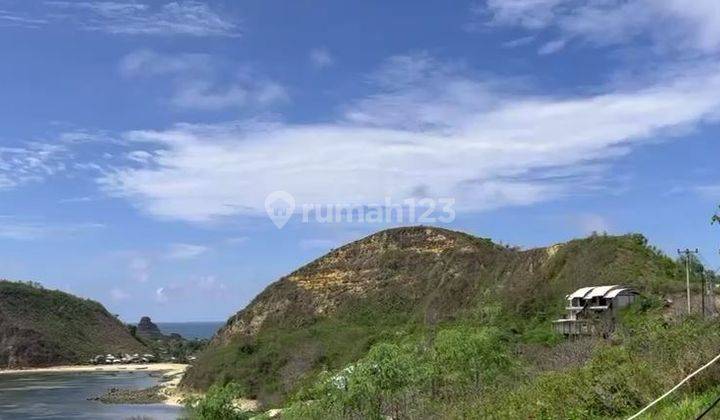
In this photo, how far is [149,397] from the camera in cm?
7838

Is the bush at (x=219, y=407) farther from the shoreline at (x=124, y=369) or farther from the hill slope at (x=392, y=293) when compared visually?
the shoreline at (x=124, y=369)

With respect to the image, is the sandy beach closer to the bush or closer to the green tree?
the bush

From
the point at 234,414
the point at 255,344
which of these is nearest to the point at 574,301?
the point at 234,414

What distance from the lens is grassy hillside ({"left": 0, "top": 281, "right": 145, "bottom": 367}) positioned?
5027 inches

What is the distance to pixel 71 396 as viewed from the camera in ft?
264

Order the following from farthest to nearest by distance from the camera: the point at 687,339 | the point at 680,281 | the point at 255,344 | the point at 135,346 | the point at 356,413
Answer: the point at 135,346
the point at 255,344
the point at 680,281
the point at 356,413
the point at 687,339

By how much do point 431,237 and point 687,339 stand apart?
255 ft

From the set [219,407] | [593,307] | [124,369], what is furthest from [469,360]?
[124,369]

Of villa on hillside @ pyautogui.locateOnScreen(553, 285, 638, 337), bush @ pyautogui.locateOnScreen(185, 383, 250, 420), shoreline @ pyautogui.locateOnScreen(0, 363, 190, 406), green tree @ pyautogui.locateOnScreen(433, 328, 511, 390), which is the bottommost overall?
shoreline @ pyautogui.locateOnScreen(0, 363, 190, 406)

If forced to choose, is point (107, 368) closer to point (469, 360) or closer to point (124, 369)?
point (124, 369)

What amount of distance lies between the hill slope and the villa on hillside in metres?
2.77

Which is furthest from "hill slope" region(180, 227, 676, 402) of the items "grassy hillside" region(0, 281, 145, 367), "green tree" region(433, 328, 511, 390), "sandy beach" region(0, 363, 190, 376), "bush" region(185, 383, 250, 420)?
"grassy hillside" region(0, 281, 145, 367)

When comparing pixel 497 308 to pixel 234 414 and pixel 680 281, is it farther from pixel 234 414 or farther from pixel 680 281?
pixel 234 414

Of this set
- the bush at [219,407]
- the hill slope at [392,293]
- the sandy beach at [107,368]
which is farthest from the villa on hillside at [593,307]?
the sandy beach at [107,368]
